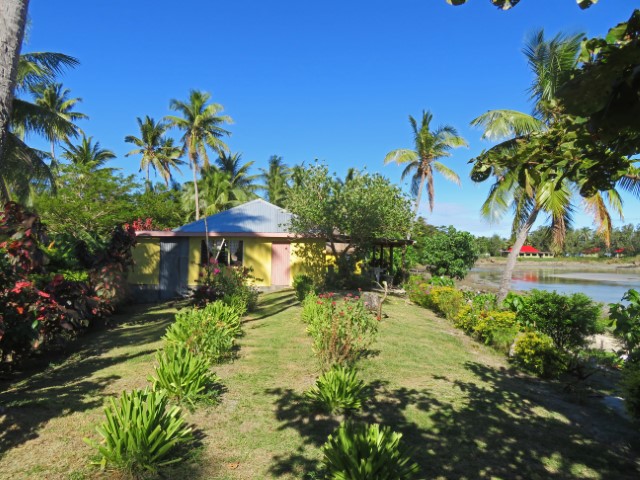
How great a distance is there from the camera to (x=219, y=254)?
18.4m

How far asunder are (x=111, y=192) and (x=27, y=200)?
568cm

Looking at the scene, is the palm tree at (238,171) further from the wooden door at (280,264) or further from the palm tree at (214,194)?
the wooden door at (280,264)

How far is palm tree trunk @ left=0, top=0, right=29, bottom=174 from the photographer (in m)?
3.54

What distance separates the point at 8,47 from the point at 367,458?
5.07 m

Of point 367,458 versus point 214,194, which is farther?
point 214,194

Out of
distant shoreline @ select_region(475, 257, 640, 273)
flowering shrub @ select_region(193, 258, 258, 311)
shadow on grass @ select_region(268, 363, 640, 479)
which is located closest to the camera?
shadow on grass @ select_region(268, 363, 640, 479)

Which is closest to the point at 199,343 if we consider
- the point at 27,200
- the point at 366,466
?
the point at 366,466

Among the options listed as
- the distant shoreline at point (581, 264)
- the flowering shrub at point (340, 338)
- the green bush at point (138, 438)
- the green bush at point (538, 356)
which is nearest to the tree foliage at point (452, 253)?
the green bush at point (538, 356)

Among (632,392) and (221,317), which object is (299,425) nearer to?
(632,392)

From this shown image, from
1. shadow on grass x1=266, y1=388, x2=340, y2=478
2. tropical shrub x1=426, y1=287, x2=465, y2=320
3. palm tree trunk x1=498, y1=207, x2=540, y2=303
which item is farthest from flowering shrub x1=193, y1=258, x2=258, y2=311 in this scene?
palm tree trunk x1=498, y1=207, x2=540, y2=303

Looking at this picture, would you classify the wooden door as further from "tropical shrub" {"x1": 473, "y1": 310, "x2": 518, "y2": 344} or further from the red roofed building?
the red roofed building

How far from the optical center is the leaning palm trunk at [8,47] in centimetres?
354

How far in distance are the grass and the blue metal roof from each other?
1035cm

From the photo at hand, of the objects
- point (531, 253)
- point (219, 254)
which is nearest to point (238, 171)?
point (219, 254)
